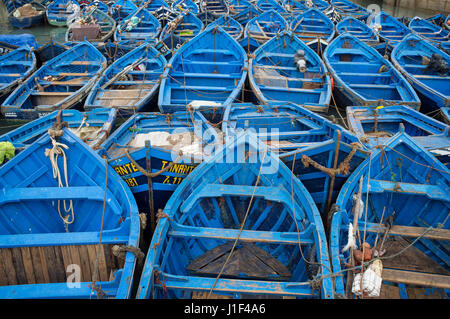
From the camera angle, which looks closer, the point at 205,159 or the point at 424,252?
the point at 424,252

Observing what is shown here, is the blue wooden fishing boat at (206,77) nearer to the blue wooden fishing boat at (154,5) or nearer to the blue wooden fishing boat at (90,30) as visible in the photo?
the blue wooden fishing boat at (90,30)

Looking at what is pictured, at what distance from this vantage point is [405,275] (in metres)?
4.17

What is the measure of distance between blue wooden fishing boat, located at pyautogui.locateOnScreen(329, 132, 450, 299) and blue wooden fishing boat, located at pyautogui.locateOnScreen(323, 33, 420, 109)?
3.08 m

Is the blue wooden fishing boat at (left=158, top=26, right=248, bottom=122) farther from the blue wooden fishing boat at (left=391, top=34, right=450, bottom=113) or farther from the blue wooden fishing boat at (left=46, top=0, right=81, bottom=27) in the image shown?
the blue wooden fishing boat at (left=46, top=0, right=81, bottom=27)

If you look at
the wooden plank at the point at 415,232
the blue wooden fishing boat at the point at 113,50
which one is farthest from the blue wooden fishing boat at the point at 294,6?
the wooden plank at the point at 415,232

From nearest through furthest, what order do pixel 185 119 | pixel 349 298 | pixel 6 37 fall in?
pixel 349 298
pixel 185 119
pixel 6 37

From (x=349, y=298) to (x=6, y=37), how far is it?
1780 cm

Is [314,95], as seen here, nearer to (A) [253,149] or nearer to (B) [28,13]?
(A) [253,149]

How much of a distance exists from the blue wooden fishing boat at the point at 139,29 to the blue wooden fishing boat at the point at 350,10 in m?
11.8

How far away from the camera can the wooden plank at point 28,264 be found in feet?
15.0

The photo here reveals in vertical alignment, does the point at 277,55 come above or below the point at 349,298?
above

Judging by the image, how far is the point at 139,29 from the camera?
1631 centimetres

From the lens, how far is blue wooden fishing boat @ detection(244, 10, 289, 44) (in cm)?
1434

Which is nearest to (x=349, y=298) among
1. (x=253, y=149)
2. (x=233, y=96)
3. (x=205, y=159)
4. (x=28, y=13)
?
(x=253, y=149)
